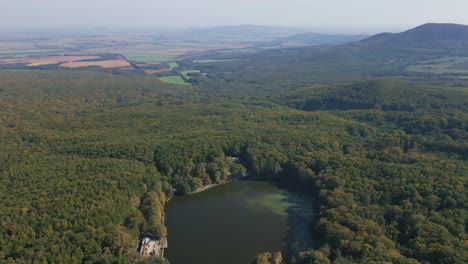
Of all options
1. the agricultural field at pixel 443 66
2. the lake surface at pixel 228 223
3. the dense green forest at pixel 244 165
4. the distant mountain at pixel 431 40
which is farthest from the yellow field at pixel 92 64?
the lake surface at pixel 228 223

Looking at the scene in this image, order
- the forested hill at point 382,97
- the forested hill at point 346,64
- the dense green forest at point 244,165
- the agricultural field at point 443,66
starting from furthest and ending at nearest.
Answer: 1. the forested hill at point 346,64
2. the agricultural field at point 443,66
3. the forested hill at point 382,97
4. the dense green forest at point 244,165

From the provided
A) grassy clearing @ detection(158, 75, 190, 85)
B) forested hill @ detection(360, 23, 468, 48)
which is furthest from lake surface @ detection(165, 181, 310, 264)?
forested hill @ detection(360, 23, 468, 48)

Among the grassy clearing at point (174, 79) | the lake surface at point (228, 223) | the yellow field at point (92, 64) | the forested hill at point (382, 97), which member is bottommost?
the lake surface at point (228, 223)

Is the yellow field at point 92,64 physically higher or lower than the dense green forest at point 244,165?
higher

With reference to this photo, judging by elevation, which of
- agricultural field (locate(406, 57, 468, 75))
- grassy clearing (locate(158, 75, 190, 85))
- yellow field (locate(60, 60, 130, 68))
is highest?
agricultural field (locate(406, 57, 468, 75))

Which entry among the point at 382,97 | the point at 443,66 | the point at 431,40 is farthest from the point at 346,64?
the point at 382,97

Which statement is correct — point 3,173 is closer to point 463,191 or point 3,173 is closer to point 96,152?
point 96,152

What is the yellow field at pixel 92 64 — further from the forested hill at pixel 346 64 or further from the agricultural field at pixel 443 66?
the agricultural field at pixel 443 66

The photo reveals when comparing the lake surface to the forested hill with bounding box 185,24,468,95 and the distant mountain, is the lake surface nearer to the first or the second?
the forested hill with bounding box 185,24,468,95
